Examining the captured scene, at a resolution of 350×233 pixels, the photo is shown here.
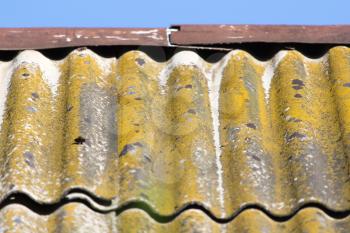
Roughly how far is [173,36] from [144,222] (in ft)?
3.83

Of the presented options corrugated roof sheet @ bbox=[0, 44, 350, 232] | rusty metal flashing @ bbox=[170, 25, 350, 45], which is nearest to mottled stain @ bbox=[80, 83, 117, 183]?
corrugated roof sheet @ bbox=[0, 44, 350, 232]

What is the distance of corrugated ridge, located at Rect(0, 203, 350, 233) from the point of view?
97.1 inches

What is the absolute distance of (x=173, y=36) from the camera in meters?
3.51

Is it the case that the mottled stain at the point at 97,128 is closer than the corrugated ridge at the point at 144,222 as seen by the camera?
No

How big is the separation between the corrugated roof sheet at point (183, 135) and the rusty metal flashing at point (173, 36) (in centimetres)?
8

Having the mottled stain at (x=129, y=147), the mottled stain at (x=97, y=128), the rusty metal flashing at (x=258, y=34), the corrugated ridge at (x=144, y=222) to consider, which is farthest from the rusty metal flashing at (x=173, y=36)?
the corrugated ridge at (x=144, y=222)

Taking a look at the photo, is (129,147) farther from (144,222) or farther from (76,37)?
(76,37)

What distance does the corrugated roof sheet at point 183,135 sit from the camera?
2.59m

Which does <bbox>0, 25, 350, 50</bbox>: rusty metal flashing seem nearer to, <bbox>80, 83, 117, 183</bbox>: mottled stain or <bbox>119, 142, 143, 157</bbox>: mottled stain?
<bbox>80, 83, 117, 183</bbox>: mottled stain

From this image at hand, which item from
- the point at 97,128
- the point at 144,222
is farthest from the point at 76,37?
the point at 144,222

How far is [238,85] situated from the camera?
319 centimetres

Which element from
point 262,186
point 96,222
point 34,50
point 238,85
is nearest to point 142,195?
point 96,222

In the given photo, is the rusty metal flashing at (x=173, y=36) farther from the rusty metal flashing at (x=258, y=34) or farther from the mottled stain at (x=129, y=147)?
the mottled stain at (x=129, y=147)

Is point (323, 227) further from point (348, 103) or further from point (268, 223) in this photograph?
point (348, 103)
